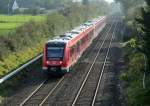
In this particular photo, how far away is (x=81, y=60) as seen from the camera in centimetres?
4125

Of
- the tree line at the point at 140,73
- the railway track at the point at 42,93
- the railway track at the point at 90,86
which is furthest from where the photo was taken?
the railway track at the point at 90,86


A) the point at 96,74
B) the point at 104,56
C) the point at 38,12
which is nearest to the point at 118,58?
the point at 104,56

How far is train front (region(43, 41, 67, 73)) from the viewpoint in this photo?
1212 inches

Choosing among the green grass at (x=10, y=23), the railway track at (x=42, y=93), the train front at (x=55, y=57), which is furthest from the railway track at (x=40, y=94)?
the green grass at (x=10, y=23)

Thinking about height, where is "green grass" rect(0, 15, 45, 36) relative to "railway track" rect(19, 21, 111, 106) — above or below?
above

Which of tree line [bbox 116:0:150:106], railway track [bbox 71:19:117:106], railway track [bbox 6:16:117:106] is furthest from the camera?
railway track [bbox 71:19:117:106]

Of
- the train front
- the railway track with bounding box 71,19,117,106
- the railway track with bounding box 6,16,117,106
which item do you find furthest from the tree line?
the railway track with bounding box 6,16,117,106

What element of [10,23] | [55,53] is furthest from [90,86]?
[10,23]

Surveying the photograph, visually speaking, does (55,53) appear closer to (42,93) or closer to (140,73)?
(42,93)

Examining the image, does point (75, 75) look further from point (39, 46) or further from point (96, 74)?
point (39, 46)

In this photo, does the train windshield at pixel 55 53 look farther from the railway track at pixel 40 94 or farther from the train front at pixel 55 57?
the railway track at pixel 40 94

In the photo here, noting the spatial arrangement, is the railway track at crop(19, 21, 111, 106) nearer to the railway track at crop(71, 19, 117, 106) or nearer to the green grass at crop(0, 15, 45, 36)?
the railway track at crop(71, 19, 117, 106)

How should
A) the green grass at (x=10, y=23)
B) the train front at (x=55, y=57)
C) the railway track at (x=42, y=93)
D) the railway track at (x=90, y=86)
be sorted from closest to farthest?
the railway track at (x=42, y=93)
the railway track at (x=90, y=86)
the train front at (x=55, y=57)
the green grass at (x=10, y=23)

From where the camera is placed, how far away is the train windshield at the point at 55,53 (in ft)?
102
